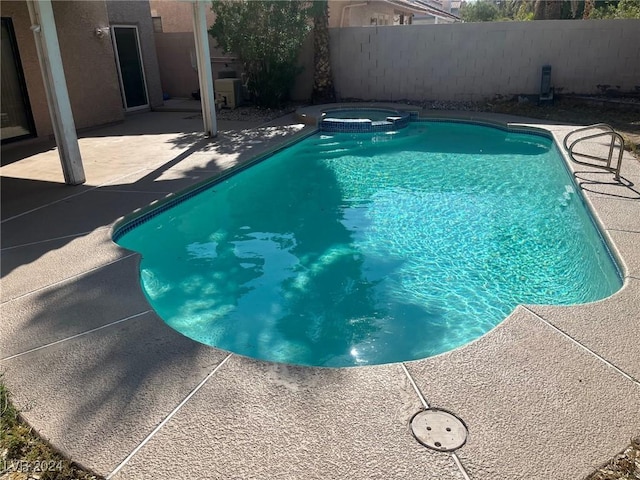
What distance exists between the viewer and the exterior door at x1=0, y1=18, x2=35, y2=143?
9547mm

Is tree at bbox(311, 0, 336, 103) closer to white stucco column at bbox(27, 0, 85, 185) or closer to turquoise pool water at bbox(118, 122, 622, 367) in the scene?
turquoise pool water at bbox(118, 122, 622, 367)

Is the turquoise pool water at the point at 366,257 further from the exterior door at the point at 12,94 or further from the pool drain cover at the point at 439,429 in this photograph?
the exterior door at the point at 12,94

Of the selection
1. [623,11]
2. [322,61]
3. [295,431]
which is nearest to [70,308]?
[295,431]

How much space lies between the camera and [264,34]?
13062 millimetres

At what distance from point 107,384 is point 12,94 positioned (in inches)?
364

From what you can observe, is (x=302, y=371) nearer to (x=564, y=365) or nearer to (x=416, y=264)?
(x=564, y=365)

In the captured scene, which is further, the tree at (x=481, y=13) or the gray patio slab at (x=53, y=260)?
the tree at (x=481, y=13)

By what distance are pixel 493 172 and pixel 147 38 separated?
11093 millimetres

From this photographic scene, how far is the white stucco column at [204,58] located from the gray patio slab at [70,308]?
Result: 6187 millimetres

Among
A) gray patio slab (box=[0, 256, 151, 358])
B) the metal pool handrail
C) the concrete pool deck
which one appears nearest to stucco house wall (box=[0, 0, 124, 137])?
the concrete pool deck

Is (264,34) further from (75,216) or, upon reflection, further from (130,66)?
(75,216)

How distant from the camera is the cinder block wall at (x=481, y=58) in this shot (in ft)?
41.2

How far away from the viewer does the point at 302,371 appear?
311 cm

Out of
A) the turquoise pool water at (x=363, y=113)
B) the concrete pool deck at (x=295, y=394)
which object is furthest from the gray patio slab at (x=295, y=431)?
the turquoise pool water at (x=363, y=113)
